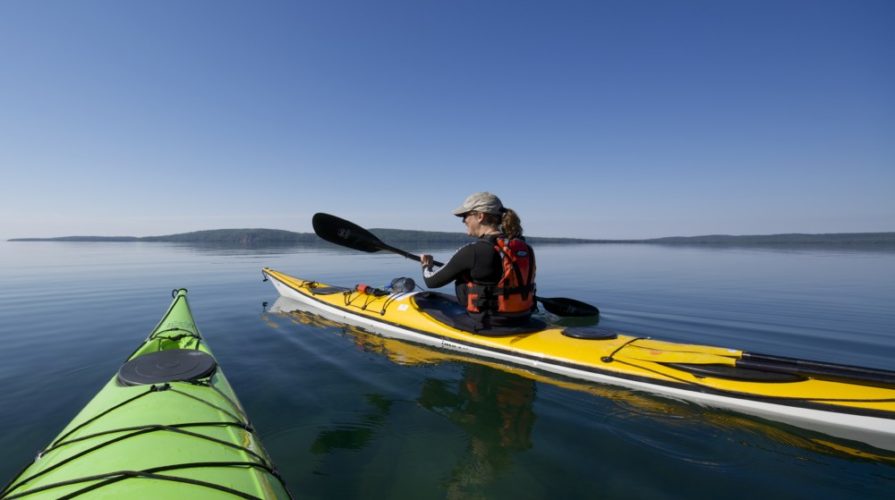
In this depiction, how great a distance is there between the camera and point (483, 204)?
5445mm

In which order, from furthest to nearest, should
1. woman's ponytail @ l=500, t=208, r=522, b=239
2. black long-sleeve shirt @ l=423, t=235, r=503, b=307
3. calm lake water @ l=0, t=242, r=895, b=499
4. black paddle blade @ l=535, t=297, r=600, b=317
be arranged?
black paddle blade @ l=535, t=297, r=600, b=317 → woman's ponytail @ l=500, t=208, r=522, b=239 → black long-sleeve shirt @ l=423, t=235, r=503, b=307 → calm lake water @ l=0, t=242, r=895, b=499

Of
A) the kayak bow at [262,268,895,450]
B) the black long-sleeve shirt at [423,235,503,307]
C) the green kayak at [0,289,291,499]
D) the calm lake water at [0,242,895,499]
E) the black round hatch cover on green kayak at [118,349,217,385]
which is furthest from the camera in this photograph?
the black long-sleeve shirt at [423,235,503,307]

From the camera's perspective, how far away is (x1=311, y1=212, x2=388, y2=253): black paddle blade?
824cm

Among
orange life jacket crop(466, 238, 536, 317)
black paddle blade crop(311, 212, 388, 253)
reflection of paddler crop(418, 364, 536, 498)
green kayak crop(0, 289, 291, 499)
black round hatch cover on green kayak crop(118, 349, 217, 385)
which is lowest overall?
reflection of paddler crop(418, 364, 536, 498)

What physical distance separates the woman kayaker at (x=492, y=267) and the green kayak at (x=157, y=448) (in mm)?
3264

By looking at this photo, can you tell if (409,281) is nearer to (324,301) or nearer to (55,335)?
(324,301)

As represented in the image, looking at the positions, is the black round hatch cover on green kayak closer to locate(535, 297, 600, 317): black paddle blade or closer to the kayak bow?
the kayak bow

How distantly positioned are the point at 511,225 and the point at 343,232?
448 centimetres

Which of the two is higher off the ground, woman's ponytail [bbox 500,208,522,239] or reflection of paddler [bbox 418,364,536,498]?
woman's ponytail [bbox 500,208,522,239]

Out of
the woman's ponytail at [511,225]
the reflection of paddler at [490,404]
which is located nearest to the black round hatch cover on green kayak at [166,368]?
the reflection of paddler at [490,404]

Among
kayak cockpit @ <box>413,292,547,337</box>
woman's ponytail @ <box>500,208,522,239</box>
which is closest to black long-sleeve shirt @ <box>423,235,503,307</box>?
woman's ponytail @ <box>500,208,522,239</box>

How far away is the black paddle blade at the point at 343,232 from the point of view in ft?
27.0

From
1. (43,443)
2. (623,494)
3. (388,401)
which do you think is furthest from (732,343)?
(43,443)

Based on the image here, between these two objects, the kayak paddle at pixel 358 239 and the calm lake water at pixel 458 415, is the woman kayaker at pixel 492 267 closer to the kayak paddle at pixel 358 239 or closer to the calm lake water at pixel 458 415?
the calm lake water at pixel 458 415
